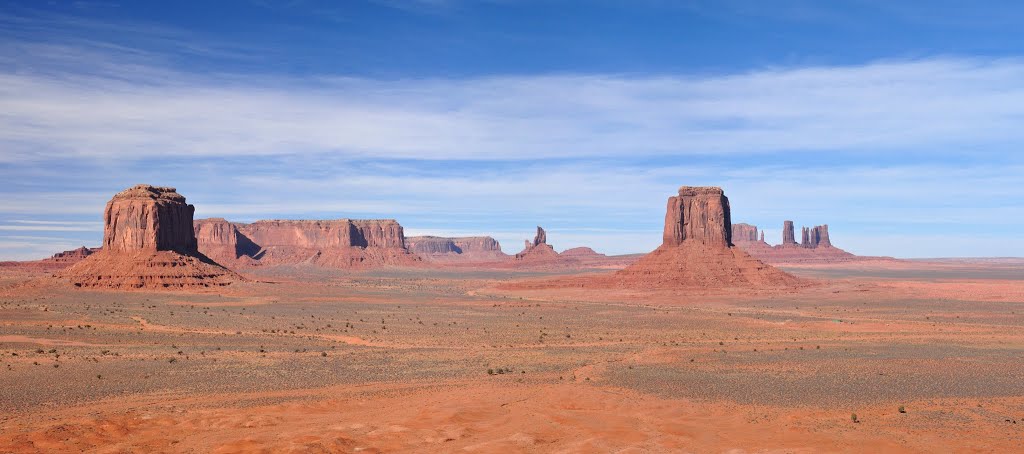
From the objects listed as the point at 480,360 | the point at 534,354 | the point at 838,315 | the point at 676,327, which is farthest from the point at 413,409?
the point at 838,315

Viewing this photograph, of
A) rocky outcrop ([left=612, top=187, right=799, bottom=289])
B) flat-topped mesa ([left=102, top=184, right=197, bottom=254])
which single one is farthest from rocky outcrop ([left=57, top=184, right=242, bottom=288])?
rocky outcrop ([left=612, top=187, right=799, bottom=289])

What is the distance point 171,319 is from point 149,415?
37.0 m

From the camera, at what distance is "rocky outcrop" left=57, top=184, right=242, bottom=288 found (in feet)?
309

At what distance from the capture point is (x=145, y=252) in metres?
99.4

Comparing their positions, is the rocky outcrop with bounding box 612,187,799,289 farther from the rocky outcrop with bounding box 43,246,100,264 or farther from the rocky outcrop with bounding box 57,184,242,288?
the rocky outcrop with bounding box 43,246,100,264

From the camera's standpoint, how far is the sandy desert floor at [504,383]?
2194cm

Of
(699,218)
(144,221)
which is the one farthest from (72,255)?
(699,218)

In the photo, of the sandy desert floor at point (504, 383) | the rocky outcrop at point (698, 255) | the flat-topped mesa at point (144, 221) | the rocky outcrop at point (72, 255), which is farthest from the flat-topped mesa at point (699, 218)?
the rocky outcrop at point (72, 255)

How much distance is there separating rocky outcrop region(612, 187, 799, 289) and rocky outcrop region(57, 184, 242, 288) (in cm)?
5291

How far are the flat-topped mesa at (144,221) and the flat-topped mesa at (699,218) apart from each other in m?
64.4

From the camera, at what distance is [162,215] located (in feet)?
332

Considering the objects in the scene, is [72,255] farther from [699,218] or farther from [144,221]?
[699,218]

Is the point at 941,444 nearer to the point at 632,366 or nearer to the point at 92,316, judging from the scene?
the point at 632,366

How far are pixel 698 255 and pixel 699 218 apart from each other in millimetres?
5065
